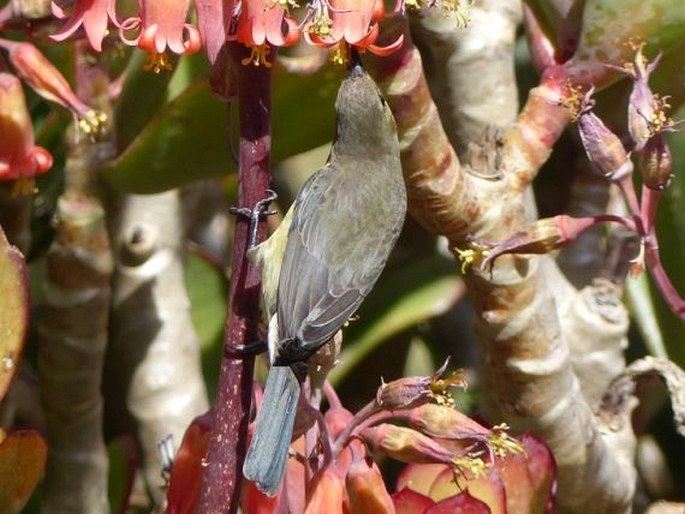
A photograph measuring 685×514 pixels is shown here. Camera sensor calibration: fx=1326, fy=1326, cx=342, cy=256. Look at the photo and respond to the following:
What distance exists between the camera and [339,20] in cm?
74

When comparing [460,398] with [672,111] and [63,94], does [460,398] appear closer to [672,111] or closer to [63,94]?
[672,111]

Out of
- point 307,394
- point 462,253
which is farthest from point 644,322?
point 307,394

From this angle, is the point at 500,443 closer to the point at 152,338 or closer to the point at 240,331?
the point at 240,331

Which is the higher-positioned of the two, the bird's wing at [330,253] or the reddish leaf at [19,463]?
Answer: the bird's wing at [330,253]

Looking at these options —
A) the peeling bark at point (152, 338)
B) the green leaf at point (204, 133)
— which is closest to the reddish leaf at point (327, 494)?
the green leaf at point (204, 133)

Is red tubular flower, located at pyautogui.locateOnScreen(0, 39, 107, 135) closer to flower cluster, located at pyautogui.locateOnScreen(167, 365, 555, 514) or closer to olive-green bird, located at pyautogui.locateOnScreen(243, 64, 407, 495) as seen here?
olive-green bird, located at pyautogui.locateOnScreen(243, 64, 407, 495)

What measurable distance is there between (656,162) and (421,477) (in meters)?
0.27

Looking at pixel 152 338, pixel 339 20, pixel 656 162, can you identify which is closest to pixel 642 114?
pixel 656 162

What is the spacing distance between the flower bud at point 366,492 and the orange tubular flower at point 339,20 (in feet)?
0.81

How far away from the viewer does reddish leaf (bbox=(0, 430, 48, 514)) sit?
2.74 ft

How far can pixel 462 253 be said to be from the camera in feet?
3.12

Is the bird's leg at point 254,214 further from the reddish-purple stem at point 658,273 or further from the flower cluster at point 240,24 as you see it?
the reddish-purple stem at point 658,273

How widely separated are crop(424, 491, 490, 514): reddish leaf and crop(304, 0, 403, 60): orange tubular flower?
282mm

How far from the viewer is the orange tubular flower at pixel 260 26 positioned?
704 millimetres
